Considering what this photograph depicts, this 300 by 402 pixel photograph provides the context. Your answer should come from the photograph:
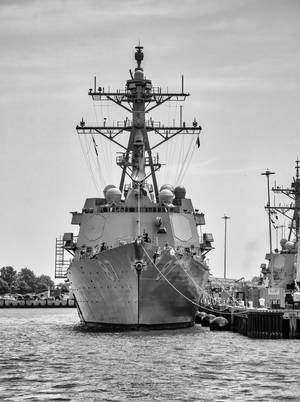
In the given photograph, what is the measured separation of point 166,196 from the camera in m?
46.0

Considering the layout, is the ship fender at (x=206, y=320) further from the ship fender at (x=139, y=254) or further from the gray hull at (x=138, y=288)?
the ship fender at (x=139, y=254)

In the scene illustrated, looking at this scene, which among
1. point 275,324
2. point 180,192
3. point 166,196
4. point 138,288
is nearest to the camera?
point 275,324

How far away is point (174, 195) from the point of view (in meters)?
48.4

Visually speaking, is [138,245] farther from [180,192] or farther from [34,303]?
[34,303]

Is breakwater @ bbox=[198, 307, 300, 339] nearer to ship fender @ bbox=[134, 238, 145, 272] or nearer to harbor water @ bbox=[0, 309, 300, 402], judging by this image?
harbor water @ bbox=[0, 309, 300, 402]

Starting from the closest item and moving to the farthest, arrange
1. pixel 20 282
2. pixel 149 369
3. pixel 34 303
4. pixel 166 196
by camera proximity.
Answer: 1. pixel 149 369
2. pixel 166 196
3. pixel 34 303
4. pixel 20 282

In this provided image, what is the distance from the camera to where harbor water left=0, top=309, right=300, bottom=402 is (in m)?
21.4

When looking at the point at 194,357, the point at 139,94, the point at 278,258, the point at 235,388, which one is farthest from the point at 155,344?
the point at 278,258

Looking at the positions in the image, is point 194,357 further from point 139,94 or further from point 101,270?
point 139,94

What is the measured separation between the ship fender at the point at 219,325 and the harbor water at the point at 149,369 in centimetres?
800

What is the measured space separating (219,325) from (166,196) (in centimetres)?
698

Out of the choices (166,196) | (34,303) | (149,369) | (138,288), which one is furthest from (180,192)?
(34,303)

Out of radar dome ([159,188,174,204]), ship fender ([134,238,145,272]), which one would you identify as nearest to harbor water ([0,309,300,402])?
ship fender ([134,238,145,272])

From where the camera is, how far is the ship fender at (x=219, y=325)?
4594 cm
